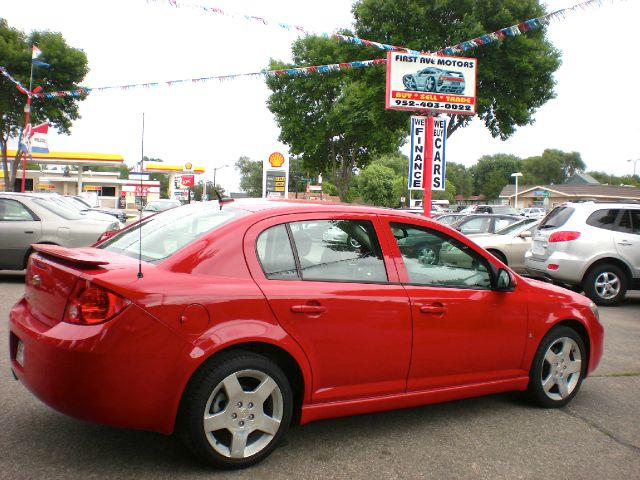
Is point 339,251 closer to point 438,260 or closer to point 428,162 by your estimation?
point 438,260

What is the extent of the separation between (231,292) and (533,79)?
76.1 feet

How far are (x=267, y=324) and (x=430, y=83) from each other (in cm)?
1418

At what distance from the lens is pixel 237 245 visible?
3.32 m

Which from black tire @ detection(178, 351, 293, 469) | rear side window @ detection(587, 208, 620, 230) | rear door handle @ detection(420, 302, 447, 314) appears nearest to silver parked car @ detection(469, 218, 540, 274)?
rear side window @ detection(587, 208, 620, 230)

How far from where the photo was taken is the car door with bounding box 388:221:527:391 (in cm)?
375

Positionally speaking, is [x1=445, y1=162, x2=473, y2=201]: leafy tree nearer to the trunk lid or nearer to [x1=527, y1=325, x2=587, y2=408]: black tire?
[x1=527, y1=325, x2=587, y2=408]: black tire

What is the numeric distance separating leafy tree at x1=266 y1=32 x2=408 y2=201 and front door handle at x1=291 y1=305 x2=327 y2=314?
22.3 metres

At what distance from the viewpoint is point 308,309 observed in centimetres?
331

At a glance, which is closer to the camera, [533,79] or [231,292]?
[231,292]

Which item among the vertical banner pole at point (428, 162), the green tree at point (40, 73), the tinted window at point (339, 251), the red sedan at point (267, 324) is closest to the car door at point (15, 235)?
the red sedan at point (267, 324)

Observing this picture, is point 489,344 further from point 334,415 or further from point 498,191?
point 498,191

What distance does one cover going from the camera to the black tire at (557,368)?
14.2ft

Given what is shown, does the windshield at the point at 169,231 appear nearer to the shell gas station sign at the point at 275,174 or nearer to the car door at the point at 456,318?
the car door at the point at 456,318

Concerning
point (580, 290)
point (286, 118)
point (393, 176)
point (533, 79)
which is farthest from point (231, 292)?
point (393, 176)
